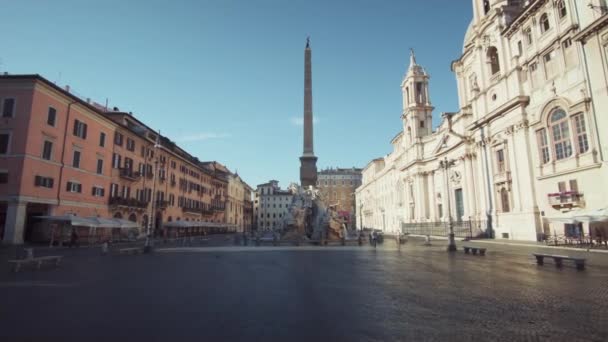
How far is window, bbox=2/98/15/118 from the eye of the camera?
24.7m

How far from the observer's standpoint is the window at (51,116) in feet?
86.5

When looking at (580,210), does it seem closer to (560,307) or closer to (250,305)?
(560,307)

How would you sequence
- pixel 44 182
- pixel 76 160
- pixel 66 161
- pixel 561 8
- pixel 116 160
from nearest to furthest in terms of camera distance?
1. pixel 44 182
2. pixel 561 8
3. pixel 66 161
4. pixel 76 160
5. pixel 116 160

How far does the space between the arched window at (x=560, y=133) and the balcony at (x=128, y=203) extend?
41423 mm

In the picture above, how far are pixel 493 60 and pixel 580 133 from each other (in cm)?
1657

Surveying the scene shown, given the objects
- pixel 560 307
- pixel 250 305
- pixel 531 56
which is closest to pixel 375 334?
pixel 250 305

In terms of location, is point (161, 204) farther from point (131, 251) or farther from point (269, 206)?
point (269, 206)

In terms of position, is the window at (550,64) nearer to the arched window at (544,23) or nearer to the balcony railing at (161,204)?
the arched window at (544,23)

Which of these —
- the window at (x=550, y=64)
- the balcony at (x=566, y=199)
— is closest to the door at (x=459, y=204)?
the balcony at (x=566, y=199)

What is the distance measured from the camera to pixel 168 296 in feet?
25.4

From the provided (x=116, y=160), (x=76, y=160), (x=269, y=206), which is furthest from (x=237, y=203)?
(x=76, y=160)

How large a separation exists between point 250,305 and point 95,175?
1262 inches

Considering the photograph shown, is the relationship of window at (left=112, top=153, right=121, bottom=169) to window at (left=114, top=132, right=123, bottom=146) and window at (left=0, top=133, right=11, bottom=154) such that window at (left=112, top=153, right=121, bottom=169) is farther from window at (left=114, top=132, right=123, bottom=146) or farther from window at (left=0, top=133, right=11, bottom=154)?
window at (left=0, top=133, right=11, bottom=154)

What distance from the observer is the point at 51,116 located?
1051 inches
